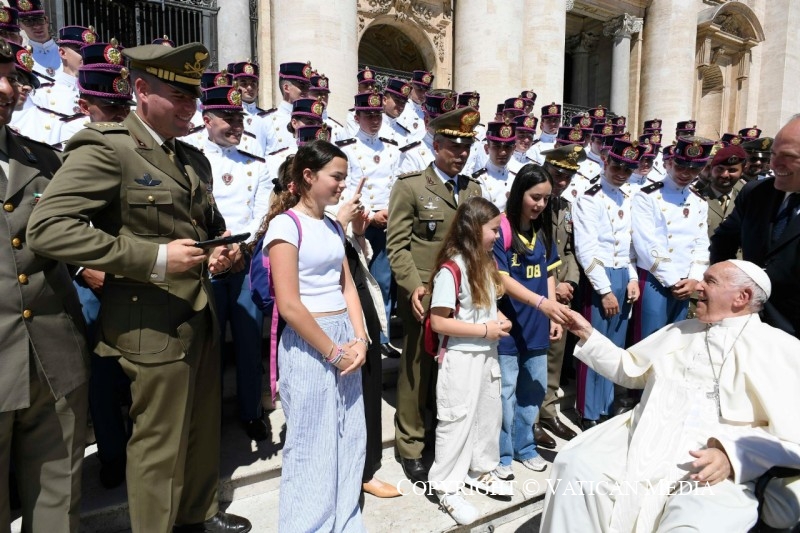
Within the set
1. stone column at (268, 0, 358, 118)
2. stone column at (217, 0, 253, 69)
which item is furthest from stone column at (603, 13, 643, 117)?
stone column at (217, 0, 253, 69)

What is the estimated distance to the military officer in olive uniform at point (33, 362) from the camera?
1.98 meters

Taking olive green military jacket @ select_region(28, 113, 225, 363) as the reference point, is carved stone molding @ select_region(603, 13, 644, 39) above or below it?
above

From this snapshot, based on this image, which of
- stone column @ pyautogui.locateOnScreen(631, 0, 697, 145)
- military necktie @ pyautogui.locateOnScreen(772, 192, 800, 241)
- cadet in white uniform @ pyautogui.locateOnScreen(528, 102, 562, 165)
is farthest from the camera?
stone column @ pyautogui.locateOnScreen(631, 0, 697, 145)

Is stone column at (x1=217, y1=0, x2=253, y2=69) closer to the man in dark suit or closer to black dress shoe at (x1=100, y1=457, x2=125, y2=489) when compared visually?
black dress shoe at (x1=100, y1=457, x2=125, y2=489)

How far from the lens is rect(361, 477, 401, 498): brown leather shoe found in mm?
3262

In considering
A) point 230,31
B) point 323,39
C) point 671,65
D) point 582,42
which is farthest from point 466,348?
point 582,42

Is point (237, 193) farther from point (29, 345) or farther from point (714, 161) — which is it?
point (714, 161)

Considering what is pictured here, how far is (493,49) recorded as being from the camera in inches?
442

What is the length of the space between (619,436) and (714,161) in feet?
12.5

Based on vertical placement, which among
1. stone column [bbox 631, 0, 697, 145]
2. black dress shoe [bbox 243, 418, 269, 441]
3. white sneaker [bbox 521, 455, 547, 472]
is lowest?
white sneaker [bbox 521, 455, 547, 472]

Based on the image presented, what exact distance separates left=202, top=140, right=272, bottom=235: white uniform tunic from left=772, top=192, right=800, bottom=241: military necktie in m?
3.43

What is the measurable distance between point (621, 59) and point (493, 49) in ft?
28.1

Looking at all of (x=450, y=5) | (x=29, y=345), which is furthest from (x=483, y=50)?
(x=29, y=345)

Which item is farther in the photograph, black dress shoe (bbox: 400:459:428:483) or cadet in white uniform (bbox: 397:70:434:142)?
cadet in white uniform (bbox: 397:70:434:142)
